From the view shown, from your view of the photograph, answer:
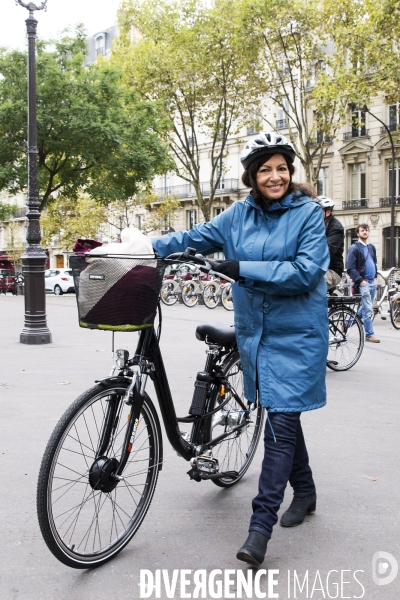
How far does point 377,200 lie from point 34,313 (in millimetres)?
32515

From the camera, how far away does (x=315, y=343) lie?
123 inches

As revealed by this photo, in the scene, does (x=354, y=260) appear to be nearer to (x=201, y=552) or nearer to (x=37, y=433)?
(x=37, y=433)

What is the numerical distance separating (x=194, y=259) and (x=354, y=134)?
4007 cm

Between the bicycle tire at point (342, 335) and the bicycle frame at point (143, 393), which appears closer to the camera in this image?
the bicycle frame at point (143, 393)

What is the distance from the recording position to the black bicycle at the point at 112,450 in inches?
110

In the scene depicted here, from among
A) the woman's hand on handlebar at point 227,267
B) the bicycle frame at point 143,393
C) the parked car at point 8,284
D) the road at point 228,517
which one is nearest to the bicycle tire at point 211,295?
the road at point 228,517

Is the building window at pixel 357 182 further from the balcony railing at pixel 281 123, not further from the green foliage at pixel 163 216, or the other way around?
the green foliage at pixel 163 216

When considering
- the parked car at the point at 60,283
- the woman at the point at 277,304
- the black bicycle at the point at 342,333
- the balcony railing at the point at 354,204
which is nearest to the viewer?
the woman at the point at 277,304

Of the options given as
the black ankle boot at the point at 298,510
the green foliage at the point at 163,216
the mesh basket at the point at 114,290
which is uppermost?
the green foliage at the point at 163,216

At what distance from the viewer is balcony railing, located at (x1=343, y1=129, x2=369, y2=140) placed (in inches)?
1581

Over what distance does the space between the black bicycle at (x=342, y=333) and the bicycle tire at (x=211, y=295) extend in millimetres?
12551

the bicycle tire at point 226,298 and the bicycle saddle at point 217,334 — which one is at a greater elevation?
the bicycle saddle at point 217,334

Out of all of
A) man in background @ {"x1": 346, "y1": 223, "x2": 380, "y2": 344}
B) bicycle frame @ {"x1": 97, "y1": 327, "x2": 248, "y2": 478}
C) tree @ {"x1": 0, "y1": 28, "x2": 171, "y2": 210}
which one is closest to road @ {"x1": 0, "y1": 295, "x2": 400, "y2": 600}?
bicycle frame @ {"x1": 97, "y1": 327, "x2": 248, "y2": 478}

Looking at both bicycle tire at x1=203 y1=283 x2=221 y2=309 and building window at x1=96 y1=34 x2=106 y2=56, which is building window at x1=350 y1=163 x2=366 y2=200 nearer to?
bicycle tire at x1=203 y1=283 x2=221 y2=309
